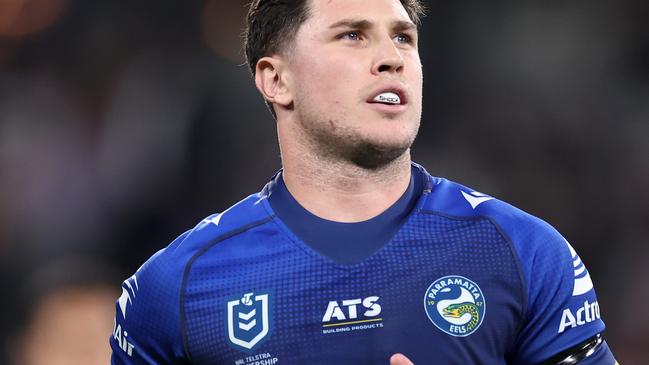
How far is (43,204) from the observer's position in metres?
5.57

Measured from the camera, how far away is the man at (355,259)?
2.64m

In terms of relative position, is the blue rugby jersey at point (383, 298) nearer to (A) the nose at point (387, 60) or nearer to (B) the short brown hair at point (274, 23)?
(A) the nose at point (387, 60)

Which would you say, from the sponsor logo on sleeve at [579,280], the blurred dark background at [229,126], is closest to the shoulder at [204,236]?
the sponsor logo on sleeve at [579,280]

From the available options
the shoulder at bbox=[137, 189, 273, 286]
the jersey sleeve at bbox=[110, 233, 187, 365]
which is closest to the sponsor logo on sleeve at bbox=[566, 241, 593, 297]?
the shoulder at bbox=[137, 189, 273, 286]

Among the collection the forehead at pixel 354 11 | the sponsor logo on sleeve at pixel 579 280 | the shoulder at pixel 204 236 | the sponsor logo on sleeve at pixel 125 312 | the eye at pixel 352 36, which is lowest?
the sponsor logo on sleeve at pixel 125 312

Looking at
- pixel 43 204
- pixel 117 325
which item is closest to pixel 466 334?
pixel 117 325

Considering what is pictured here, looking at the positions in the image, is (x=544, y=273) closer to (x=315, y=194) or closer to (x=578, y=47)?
(x=315, y=194)

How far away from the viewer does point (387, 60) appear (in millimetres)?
2811

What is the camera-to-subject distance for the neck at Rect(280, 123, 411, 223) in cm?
290

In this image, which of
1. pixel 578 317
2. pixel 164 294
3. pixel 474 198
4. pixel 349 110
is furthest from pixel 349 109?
pixel 578 317

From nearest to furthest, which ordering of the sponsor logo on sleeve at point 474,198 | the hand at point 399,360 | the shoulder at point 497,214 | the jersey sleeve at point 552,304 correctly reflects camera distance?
the hand at point 399,360
the jersey sleeve at point 552,304
the shoulder at point 497,214
the sponsor logo on sleeve at point 474,198

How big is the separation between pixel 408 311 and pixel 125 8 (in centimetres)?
400

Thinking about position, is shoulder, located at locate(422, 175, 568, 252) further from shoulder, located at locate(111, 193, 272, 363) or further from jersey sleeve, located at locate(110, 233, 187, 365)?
jersey sleeve, located at locate(110, 233, 187, 365)

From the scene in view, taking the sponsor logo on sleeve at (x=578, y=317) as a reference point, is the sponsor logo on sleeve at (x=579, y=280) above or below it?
above
